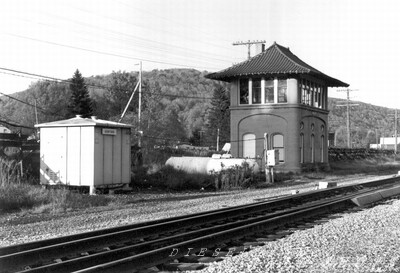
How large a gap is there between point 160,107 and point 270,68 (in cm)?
4484

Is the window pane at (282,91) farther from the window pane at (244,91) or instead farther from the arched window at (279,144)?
the arched window at (279,144)

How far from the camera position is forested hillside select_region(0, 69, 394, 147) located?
60.3 meters

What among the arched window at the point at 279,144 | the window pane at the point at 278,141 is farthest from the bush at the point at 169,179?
the window pane at the point at 278,141

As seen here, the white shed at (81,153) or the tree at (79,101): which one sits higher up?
the tree at (79,101)

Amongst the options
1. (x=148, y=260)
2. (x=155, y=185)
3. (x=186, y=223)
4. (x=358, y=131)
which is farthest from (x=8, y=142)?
(x=358, y=131)

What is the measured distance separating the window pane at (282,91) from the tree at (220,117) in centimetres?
3886

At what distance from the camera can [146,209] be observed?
1569 centimetres

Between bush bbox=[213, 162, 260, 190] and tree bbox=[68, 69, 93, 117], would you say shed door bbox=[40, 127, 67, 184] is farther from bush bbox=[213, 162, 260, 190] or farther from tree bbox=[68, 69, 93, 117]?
tree bbox=[68, 69, 93, 117]

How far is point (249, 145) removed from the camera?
3925cm

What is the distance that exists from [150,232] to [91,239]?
178cm

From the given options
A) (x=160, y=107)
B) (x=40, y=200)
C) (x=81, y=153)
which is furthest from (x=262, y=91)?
(x=160, y=107)

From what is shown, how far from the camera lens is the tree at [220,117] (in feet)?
257

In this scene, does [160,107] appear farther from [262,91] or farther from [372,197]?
[372,197]

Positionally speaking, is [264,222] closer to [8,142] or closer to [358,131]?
[8,142]
